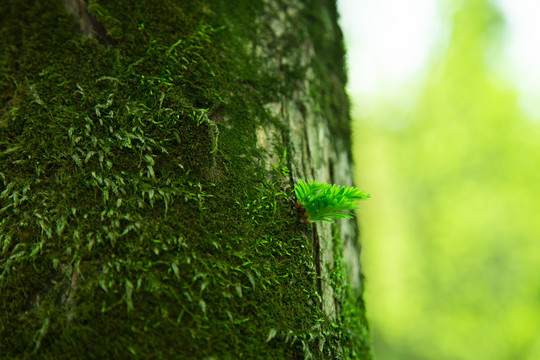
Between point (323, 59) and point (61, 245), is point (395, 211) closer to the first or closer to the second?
point (323, 59)

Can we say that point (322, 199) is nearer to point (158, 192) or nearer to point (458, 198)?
point (158, 192)

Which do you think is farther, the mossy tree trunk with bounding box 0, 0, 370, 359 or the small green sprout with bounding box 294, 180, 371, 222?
the small green sprout with bounding box 294, 180, 371, 222

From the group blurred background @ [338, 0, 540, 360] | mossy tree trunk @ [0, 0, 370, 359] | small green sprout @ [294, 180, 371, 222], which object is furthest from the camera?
blurred background @ [338, 0, 540, 360]

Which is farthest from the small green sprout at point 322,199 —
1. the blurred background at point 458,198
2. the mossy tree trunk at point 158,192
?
the blurred background at point 458,198

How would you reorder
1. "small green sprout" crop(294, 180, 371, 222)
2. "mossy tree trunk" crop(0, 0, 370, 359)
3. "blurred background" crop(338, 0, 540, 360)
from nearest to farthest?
"mossy tree trunk" crop(0, 0, 370, 359), "small green sprout" crop(294, 180, 371, 222), "blurred background" crop(338, 0, 540, 360)

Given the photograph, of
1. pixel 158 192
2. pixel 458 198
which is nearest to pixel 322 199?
pixel 158 192

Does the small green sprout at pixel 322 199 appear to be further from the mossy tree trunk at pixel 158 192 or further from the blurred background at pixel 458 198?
the blurred background at pixel 458 198

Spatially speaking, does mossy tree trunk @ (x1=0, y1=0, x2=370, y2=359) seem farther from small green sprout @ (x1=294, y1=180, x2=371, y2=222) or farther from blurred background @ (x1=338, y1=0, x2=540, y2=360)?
blurred background @ (x1=338, y1=0, x2=540, y2=360)

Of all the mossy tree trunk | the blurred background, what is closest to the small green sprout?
the mossy tree trunk
